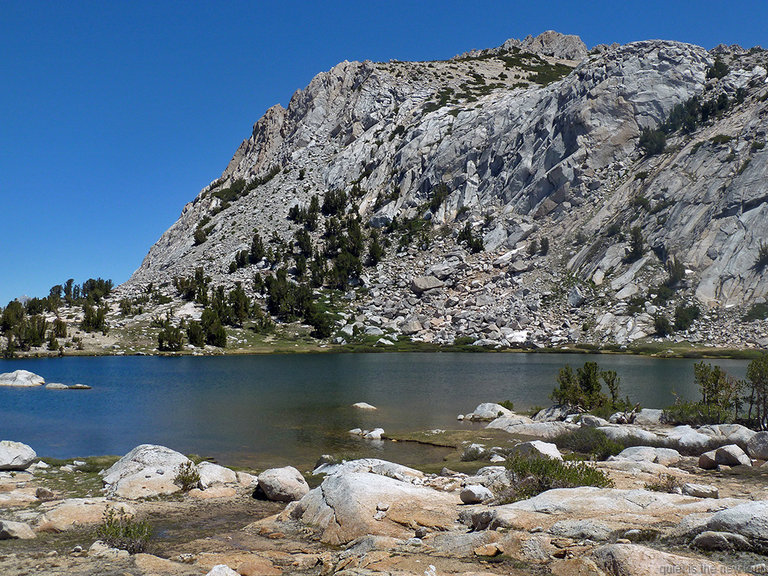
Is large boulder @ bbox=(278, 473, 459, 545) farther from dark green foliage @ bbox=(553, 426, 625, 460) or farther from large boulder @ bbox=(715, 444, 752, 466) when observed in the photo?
dark green foliage @ bbox=(553, 426, 625, 460)

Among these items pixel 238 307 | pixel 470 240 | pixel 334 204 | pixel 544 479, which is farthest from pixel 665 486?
pixel 334 204

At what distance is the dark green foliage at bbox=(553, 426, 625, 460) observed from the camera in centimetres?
2294

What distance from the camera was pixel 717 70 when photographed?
387 ft

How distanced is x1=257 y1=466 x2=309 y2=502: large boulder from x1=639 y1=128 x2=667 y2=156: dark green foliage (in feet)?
384

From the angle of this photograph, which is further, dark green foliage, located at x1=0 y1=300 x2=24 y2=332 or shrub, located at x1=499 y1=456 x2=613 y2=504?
dark green foliage, located at x1=0 y1=300 x2=24 y2=332

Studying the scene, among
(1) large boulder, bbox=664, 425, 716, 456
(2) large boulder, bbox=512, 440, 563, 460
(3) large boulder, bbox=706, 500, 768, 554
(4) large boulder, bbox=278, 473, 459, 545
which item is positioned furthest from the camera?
(1) large boulder, bbox=664, 425, 716, 456

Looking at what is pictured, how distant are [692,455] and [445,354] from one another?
65.1m

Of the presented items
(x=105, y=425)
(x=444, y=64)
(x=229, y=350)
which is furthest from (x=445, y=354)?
(x=444, y=64)

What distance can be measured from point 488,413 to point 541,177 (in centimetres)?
9325

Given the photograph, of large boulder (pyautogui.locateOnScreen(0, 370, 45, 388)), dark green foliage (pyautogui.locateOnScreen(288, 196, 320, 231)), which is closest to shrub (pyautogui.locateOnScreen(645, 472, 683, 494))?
large boulder (pyautogui.locateOnScreen(0, 370, 45, 388))

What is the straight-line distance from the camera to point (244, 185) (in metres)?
164

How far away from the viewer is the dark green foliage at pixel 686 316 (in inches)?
3354

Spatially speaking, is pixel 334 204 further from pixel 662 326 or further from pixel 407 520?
pixel 407 520

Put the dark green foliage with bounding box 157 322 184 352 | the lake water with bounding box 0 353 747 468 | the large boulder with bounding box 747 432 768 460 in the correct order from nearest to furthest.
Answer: the large boulder with bounding box 747 432 768 460 < the lake water with bounding box 0 353 747 468 < the dark green foliage with bounding box 157 322 184 352
